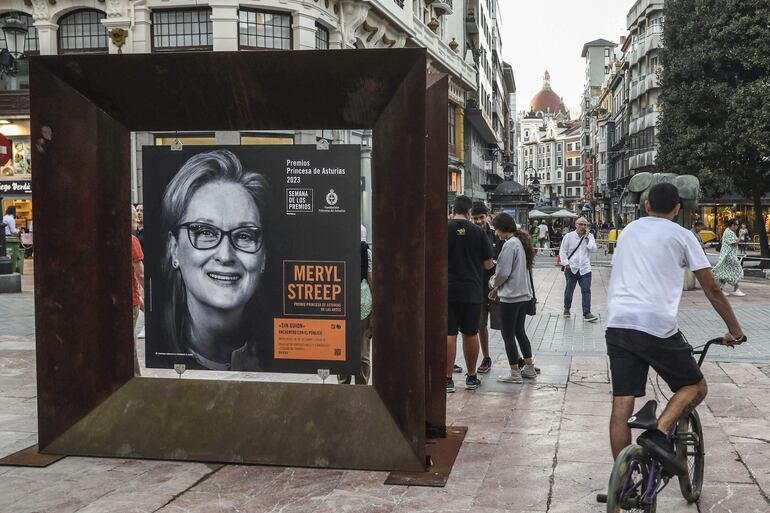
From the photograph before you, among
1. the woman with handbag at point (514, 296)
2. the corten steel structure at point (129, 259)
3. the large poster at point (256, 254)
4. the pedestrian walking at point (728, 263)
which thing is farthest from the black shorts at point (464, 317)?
the pedestrian walking at point (728, 263)

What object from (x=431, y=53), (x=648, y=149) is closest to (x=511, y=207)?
(x=431, y=53)

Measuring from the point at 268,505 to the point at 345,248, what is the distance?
5.39 feet

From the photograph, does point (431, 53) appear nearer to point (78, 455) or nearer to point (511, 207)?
point (511, 207)

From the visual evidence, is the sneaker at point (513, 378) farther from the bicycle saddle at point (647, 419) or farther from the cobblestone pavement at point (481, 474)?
the bicycle saddle at point (647, 419)

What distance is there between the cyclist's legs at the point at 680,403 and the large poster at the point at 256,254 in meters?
1.98

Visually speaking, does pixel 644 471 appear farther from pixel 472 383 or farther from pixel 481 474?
pixel 472 383

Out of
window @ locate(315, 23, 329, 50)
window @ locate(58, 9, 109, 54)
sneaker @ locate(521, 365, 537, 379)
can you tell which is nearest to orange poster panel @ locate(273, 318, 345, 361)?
sneaker @ locate(521, 365, 537, 379)

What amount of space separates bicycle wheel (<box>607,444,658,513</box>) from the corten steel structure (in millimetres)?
1509

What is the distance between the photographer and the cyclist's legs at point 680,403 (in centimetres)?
404

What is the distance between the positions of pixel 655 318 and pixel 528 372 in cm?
410

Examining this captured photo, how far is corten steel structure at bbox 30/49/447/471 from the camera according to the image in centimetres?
490

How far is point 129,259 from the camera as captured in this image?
18.2 ft

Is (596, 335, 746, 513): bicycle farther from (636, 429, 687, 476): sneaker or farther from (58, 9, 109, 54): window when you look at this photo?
(58, 9, 109, 54): window

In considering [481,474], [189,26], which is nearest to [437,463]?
[481,474]
